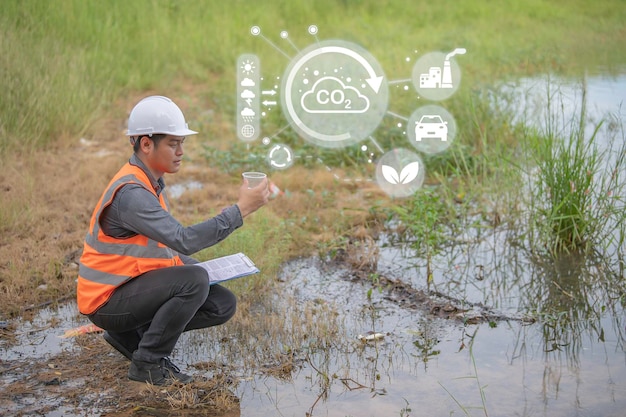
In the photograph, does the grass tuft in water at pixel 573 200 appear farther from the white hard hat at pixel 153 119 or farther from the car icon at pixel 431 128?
the white hard hat at pixel 153 119

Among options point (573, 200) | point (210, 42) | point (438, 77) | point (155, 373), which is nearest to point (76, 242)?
point (155, 373)

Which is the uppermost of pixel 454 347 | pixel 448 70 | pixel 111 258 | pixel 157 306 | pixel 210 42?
pixel 210 42

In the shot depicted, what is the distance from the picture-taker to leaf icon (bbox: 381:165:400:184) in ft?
25.8

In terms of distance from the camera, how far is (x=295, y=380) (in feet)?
13.9

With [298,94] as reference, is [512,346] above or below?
below

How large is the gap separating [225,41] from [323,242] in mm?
6823

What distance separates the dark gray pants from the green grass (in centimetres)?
475

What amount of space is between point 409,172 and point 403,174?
0.06 meters

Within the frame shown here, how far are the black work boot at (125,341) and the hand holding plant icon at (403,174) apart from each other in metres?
4.06

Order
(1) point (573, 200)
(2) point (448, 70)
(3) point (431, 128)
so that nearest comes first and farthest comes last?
(1) point (573, 200)
(3) point (431, 128)
(2) point (448, 70)

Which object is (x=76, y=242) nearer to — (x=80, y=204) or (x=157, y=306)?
(x=80, y=204)

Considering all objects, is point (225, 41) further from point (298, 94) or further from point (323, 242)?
point (323, 242)

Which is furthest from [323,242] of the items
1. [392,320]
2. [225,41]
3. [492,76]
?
[225,41]

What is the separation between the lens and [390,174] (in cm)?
794
